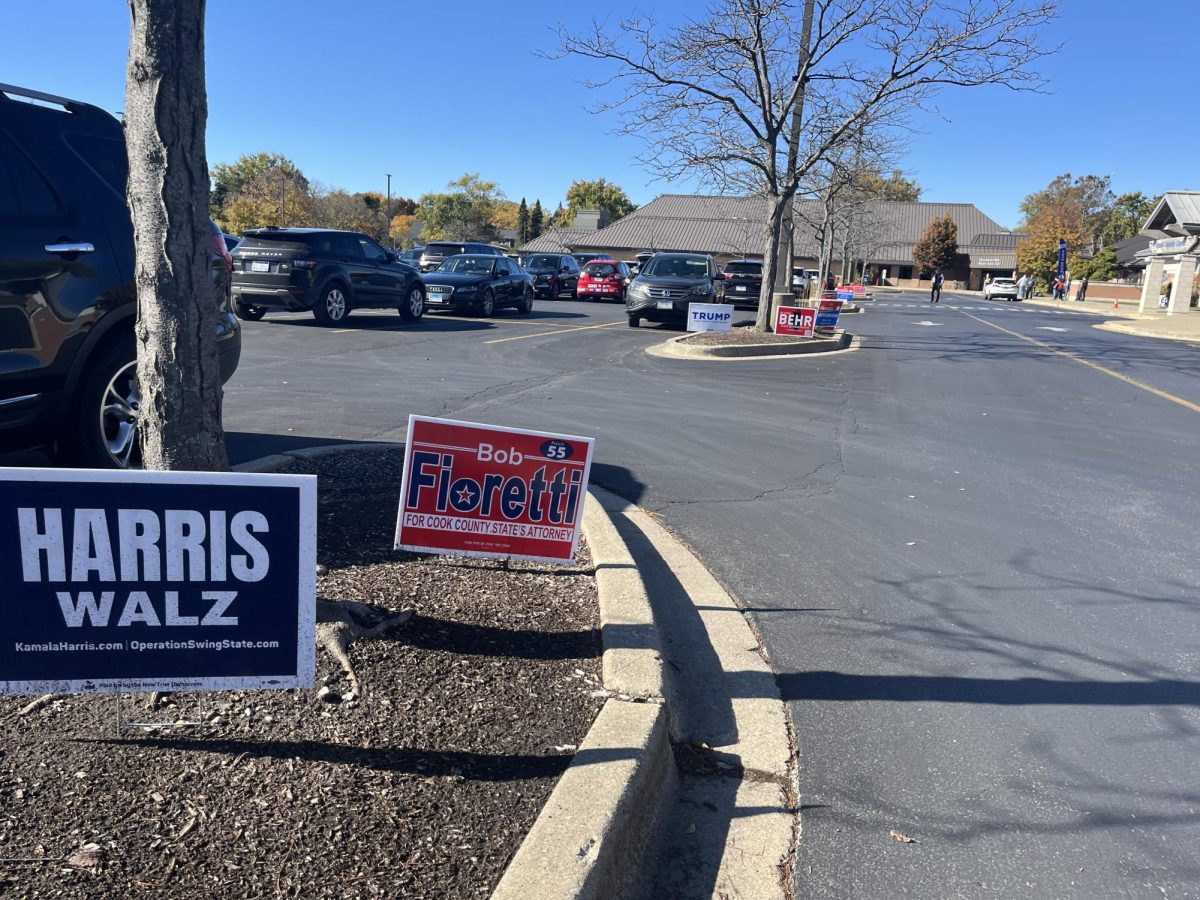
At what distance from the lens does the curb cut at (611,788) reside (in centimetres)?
233

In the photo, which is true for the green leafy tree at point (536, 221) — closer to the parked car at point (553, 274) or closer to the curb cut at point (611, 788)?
the parked car at point (553, 274)

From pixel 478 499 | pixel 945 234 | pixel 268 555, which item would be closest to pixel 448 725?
pixel 268 555

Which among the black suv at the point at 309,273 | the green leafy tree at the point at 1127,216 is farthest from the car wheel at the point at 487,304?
the green leafy tree at the point at 1127,216

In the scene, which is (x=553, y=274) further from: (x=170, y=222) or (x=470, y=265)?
(x=170, y=222)

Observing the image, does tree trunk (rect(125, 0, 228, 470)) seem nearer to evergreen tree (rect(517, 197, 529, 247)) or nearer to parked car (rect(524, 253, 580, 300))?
parked car (rect(524, 253, 580, 300))

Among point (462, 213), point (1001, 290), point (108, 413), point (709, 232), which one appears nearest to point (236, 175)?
point (462, 213)

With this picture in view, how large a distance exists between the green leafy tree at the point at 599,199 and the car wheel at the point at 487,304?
9952cm

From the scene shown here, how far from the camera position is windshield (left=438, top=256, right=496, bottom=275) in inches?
853

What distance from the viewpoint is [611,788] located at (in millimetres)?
→ 2697

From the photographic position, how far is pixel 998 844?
9.49 feet

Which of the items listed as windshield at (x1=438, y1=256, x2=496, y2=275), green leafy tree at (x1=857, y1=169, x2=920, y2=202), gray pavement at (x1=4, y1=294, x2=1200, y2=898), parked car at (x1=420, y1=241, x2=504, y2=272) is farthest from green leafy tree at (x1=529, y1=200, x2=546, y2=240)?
gray pavement at (x1=4, y1=294, x2=1200, y2=898)

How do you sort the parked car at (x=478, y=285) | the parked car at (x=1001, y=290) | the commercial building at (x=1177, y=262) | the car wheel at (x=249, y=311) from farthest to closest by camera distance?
the parked car at (x=1001, y=290)
the commercial building at (x=1177, y=262)
the parked car at (x=478, y=285)
the car wheel at (x=249, y=311)

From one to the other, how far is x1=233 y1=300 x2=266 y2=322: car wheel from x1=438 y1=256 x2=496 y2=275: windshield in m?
5.61

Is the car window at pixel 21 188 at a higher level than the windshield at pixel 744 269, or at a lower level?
lower
